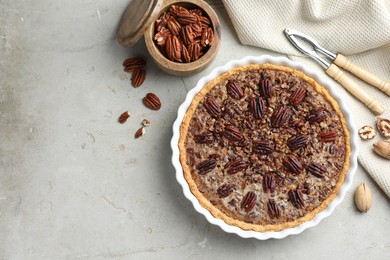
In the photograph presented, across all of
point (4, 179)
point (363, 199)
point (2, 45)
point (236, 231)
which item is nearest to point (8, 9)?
point (2, 45)

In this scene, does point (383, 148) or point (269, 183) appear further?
point (383, 148)

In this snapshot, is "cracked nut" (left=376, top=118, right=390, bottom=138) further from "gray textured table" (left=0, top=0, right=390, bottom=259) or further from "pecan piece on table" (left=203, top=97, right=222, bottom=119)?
"pecan piece on table" (left=203, top=97, right=222, bottom=119)

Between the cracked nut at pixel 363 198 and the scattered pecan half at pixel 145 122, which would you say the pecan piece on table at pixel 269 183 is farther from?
the scattered pecan half at pixel 145 122

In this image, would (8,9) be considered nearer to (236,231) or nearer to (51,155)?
(51,155)

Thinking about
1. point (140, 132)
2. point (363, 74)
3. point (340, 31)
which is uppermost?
point (340, 31)

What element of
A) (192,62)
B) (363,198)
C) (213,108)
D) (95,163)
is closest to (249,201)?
(213,108)

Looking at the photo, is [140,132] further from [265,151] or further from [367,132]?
[367,132]
